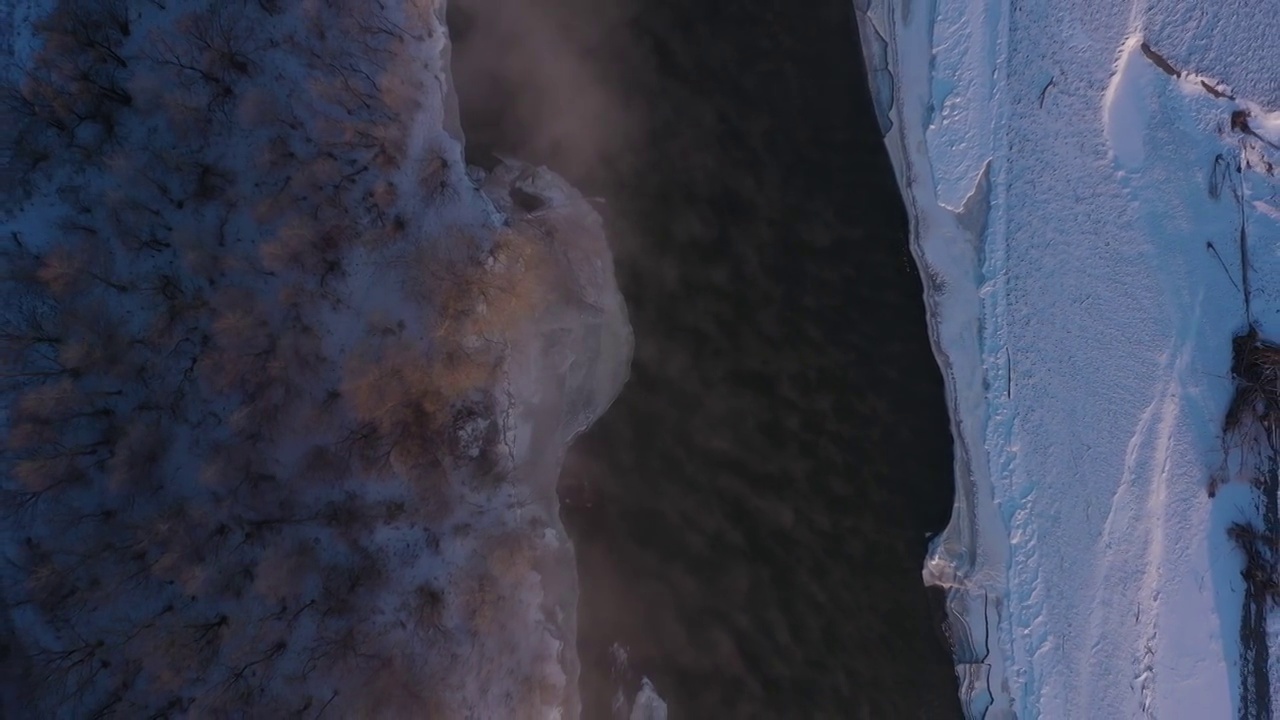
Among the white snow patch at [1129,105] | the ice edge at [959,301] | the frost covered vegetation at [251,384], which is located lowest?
the frost covered vegetation at [251,384]

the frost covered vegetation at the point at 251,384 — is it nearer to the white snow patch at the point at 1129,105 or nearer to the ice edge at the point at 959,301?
the ice edge at the point at 959,301

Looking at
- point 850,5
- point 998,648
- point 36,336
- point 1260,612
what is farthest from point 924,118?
point 36,336

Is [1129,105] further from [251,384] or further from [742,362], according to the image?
[251,384]

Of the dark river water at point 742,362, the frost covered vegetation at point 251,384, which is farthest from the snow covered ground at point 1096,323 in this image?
the frost covered vegetation at point 251,384

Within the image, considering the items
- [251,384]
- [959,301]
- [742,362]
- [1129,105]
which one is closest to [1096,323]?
[959,301]

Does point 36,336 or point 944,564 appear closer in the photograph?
point 36,336

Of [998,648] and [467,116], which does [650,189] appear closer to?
[467,116]
